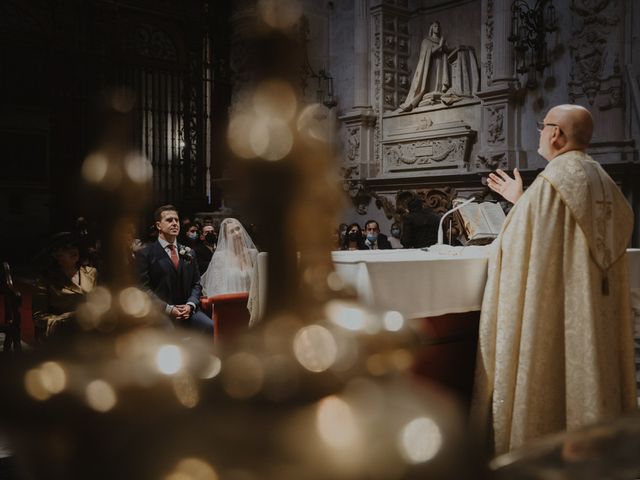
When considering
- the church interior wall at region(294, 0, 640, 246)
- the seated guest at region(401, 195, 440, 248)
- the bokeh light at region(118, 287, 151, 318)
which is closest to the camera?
the bokeh light at region(118, 287, 151, 318)

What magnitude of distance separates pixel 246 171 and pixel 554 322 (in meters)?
2.30

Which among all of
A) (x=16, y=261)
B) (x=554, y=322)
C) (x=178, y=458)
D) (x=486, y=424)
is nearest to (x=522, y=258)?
(x=554, y=322)

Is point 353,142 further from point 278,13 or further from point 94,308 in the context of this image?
point 278,13

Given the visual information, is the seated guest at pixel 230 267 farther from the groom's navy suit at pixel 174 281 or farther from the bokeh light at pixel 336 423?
the bokeh light at pixel 336 423

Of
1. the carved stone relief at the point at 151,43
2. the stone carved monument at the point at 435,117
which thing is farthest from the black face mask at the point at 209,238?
the carved stone relief at the point at 151,43

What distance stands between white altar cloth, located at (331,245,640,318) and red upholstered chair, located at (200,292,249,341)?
5.17 ft

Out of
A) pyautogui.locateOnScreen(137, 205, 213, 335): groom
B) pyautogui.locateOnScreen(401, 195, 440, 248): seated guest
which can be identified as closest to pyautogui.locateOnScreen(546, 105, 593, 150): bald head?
pyautogui.locateOnScreen(137, 205, 213, 335): groom

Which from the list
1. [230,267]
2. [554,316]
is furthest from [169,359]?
[230,267]

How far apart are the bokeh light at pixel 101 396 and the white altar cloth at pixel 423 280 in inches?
70.7

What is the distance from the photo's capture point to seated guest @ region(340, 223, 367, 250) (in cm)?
877

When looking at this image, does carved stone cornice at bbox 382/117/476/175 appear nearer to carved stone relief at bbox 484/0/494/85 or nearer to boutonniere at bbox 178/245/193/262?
carved stone relief at bbox 484/0/494/85

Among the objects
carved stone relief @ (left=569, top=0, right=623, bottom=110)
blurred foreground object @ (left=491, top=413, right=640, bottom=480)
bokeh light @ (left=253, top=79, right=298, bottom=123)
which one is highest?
carved stone relief @ (left=569, top=0, right=623, bottom=110)

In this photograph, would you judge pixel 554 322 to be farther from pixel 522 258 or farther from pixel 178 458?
pixel 178 458

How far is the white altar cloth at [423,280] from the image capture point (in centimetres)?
263
